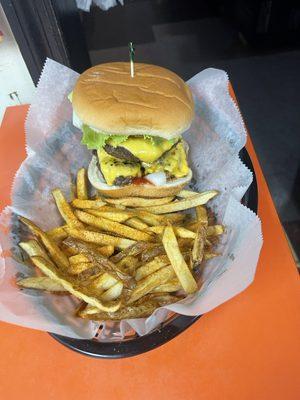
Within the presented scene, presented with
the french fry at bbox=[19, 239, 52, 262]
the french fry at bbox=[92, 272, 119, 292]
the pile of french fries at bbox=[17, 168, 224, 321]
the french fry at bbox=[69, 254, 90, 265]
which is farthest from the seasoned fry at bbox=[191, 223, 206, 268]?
the french fry at bbox=[19, 239, 52, 262]

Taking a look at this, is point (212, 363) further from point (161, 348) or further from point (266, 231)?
point (266, 231)

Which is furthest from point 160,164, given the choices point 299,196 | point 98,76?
point 299,196

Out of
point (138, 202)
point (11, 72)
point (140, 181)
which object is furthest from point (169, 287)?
point (11, 72)

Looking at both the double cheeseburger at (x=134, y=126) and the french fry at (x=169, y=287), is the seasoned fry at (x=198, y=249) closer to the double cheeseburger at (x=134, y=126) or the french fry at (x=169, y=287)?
the french fry at (x=169, y=287)

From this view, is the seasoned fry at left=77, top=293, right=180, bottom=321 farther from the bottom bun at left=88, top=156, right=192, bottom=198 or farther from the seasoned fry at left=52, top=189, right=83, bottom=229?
the bottom bun at left=88, top=156, right=192, bottom=198

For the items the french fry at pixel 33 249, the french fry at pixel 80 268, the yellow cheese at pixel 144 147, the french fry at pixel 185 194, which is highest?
the yellow cheese at pixel 144 147

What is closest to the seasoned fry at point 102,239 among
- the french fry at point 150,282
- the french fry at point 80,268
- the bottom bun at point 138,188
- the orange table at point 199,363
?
the french fry at point 80,268
